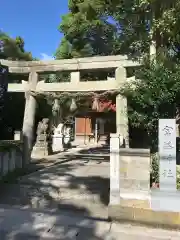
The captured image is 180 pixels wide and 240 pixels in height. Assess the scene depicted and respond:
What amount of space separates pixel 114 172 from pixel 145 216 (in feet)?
3.28

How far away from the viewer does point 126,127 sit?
826cm

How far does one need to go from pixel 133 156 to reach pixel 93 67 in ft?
15.1

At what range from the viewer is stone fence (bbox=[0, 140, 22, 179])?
714 centimetres

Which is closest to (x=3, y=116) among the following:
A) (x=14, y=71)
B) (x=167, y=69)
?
(x=14, y=71)

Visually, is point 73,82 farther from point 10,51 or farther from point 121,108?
point 10,51

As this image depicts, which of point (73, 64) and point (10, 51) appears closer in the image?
point (73, 64)

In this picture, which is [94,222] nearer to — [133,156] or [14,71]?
[133,156]

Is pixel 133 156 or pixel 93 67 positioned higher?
pixel 93 67

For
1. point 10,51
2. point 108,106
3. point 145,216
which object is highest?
point 10,51

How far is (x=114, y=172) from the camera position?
512 cm

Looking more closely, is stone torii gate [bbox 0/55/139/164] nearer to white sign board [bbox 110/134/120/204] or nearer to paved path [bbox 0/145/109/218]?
paved path [bbox 0/145/109/218]

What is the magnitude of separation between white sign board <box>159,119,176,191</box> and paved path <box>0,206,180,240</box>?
844 mm

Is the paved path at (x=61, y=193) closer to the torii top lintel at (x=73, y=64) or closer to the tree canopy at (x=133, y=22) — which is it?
the torii top lintel at (x=73, y=64)

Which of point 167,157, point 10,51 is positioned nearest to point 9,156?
point 167,157
